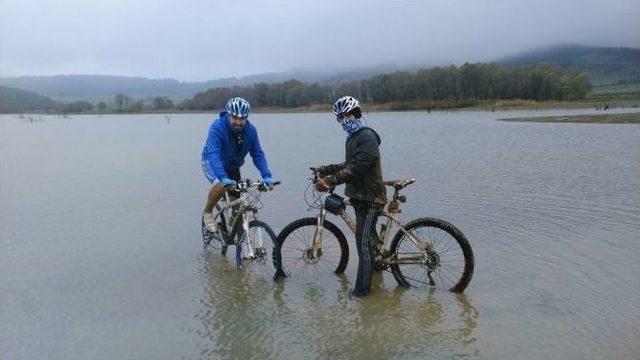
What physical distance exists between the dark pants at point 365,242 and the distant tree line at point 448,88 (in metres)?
115

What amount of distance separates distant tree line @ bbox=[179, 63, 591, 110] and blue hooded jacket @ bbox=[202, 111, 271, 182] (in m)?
114

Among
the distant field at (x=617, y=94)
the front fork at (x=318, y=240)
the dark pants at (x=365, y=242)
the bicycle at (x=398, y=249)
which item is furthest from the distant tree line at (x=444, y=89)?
the dark pants at (x=365, y=242)

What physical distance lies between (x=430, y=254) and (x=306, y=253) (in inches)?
58.9

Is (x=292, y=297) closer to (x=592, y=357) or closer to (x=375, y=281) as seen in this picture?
(x=375, y=281)

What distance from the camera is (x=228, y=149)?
7.27 m

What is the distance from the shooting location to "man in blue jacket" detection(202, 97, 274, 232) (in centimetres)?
685

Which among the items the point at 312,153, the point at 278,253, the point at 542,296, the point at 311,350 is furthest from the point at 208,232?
the point at 312,153

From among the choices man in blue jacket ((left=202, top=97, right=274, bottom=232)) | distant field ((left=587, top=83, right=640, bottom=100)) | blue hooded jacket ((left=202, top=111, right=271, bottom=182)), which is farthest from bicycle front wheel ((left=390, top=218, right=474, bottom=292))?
distant field ((left=587, top=83, right=640, bottom=100))

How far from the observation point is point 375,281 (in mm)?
6672

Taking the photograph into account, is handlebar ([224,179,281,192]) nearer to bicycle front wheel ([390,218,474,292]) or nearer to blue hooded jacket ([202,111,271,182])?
blue hooded jacket ([202,111,271,182])

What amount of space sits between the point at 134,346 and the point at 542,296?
4.16 metres

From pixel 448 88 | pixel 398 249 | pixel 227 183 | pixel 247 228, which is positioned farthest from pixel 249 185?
pixel 448 88

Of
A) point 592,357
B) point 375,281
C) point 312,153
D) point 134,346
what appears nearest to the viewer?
point 592,357

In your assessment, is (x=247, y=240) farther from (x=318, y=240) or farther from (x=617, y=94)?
(x=617, y=94)
